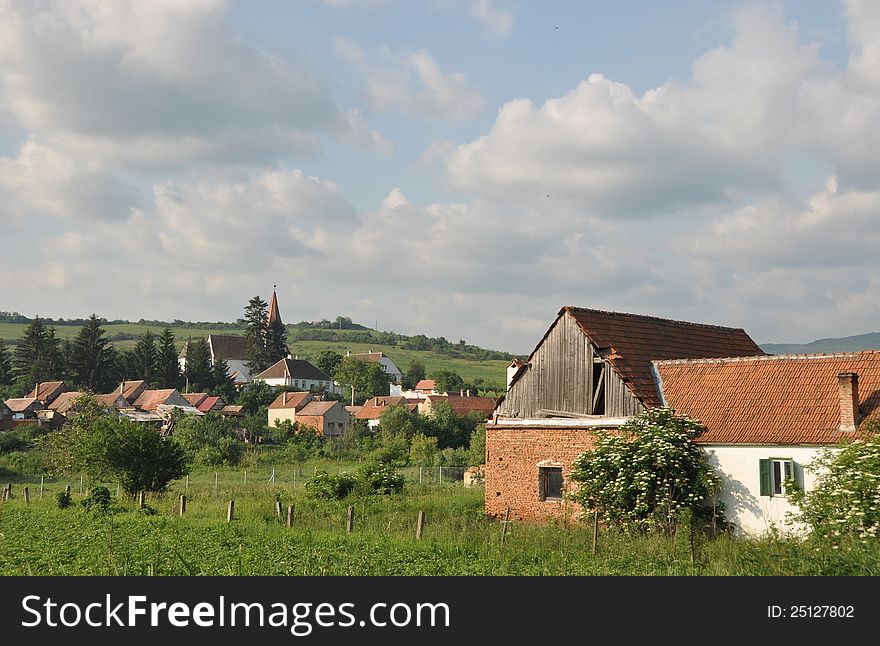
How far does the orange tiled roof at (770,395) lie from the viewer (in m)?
21.0

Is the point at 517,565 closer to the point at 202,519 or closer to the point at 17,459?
the point at 202,519

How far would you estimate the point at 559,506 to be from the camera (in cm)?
2406

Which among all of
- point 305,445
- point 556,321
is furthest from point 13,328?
point 556,321

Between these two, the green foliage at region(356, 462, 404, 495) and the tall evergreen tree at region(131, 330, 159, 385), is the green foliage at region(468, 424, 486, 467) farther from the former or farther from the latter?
the tall evergreen tree at region(131, 330, 159, 385)

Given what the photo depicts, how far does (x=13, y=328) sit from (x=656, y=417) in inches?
7389

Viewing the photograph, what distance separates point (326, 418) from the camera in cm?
8344

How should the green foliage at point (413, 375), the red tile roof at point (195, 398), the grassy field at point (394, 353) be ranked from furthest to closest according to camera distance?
the grassy field at point (394, 353) < the green foliage at point (413, 375) < the red tile roof at point (195, 398)

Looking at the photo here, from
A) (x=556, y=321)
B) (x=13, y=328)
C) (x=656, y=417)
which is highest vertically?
(x=13, y=328)

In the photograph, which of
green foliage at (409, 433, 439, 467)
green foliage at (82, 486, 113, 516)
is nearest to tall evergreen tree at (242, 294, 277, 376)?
green foliage at (409, 433, 439, 467)

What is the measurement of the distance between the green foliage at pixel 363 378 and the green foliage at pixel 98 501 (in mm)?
89377

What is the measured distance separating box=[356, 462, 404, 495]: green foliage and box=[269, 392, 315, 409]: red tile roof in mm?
60764

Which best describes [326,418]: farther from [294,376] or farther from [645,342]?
[645,342]

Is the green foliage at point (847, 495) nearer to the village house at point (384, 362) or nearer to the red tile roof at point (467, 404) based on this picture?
the red tile roof at point (467, 404)

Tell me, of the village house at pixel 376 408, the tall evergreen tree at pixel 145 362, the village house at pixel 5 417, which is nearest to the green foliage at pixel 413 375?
the village house at pixel 376 408
